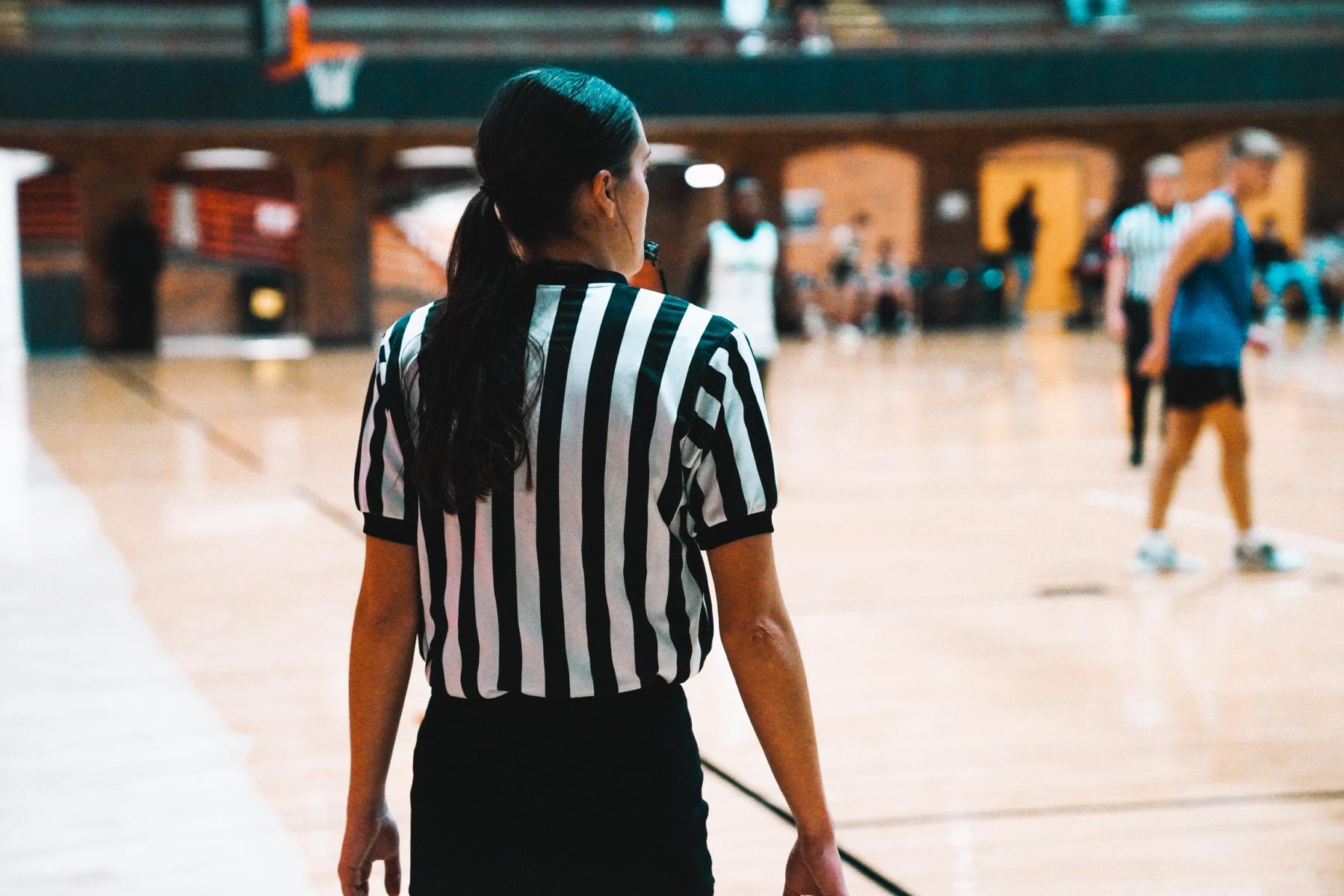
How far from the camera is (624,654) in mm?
1582

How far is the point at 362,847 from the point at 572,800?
369 millimetres

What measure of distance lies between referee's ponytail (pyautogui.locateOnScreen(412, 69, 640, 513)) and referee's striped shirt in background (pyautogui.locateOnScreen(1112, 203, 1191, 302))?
24.9 ft

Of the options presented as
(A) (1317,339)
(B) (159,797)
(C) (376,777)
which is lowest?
(A) (1317,339)

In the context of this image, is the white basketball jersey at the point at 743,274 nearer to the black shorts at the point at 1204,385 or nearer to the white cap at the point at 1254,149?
the black shorts at the point at 1204,385

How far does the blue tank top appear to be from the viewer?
5.77m

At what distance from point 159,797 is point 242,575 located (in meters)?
2.83

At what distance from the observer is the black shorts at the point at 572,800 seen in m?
1.57

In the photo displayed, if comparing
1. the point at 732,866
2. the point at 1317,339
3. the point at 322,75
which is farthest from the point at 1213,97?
the point at 732,866

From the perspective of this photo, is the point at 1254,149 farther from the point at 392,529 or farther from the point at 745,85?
the point at 745,85

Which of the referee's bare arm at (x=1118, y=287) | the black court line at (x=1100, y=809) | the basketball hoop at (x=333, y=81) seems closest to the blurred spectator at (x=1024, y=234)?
the basketball hoop at (x=333, y=81)

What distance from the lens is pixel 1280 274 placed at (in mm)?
23297

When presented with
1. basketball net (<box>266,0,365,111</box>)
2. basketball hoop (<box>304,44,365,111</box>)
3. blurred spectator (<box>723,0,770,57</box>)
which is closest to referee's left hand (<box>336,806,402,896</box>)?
basketball net (<box>266,0,365,111</box>)

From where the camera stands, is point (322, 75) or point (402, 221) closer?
point (322, 75)

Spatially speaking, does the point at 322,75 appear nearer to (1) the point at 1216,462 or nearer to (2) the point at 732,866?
(1) the point at 1216,462
